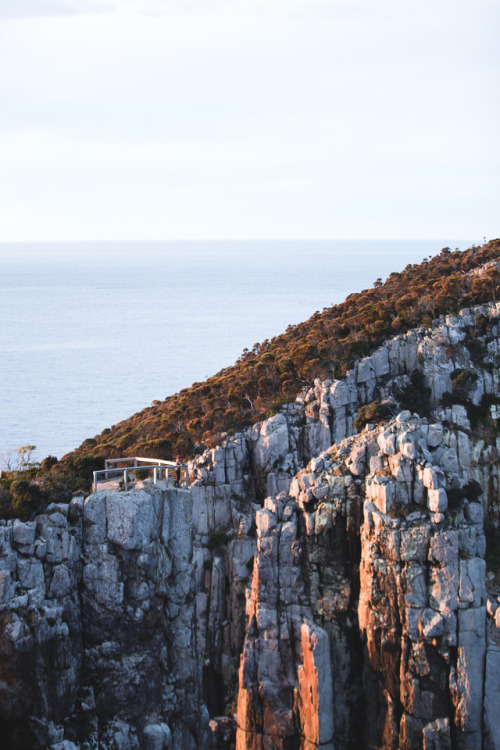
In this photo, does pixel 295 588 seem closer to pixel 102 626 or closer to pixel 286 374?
pixel 102 626

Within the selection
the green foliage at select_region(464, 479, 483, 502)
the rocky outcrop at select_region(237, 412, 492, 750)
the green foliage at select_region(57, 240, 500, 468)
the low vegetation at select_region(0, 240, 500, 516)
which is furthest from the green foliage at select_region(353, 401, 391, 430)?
the green foliage at select_region(464, 479, 483, 502)

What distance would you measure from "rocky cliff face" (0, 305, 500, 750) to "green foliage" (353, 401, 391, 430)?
0.62m

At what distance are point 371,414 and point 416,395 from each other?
3.56 m

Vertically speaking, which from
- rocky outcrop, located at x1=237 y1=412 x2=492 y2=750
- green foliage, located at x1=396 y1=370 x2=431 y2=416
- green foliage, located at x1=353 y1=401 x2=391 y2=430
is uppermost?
green foliage, located at x1=396 y1=370 x2=431 y2=416

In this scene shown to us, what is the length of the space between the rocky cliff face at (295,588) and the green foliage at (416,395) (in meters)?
0.18

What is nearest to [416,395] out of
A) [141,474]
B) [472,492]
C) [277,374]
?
[277,374]

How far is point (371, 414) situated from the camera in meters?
45.9

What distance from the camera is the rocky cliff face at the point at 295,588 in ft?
92.5

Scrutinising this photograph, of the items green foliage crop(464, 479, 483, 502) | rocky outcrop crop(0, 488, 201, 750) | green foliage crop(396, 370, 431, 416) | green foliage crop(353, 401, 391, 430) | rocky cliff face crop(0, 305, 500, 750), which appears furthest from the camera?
green foliage crop(396, 370, 431, 416)

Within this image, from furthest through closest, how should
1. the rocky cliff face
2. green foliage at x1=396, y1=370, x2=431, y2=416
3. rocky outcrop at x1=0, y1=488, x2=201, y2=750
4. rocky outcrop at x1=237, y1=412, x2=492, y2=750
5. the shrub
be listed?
green foliage at x1=396, y1=370, x2=431, y2=416
the shrub
rocky outcrop at x1=237, y1=412, x2=492, y2=750
the rocky cliff face
rocky outcrop at x1=0, y1=488, x2=201, y2=750

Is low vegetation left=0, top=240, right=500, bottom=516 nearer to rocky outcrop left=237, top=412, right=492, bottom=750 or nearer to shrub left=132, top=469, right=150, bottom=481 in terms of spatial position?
shrub left=132, top=469, right=150, bottom=481

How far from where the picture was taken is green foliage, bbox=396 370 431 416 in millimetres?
47481

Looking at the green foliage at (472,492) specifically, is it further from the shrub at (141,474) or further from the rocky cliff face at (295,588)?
the shrub at (141,474)

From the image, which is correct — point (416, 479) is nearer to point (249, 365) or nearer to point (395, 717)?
point (395, 717)
